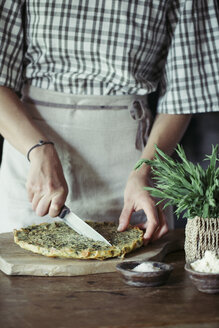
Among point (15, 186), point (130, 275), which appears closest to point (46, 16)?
point (15, 186)

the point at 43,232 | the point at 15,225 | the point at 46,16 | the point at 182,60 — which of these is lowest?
the point at 15,225

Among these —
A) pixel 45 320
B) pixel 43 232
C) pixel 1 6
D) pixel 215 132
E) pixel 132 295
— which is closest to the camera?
pixel 45 320

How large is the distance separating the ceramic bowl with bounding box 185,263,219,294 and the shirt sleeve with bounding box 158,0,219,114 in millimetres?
1004

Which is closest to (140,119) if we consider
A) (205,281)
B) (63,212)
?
(63,212)

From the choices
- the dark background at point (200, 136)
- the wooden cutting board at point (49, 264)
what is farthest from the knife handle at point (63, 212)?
the dark background at point (200, 136)

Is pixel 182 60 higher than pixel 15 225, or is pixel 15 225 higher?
pixel 182 60

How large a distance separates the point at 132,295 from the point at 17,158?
3.25 feet

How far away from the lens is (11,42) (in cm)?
209

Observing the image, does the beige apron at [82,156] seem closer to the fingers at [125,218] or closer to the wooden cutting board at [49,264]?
the fingers at [125,218]

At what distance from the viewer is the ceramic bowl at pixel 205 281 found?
1.29m

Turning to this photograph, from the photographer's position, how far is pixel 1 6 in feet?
6.72

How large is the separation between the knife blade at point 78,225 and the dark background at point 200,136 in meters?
1.36

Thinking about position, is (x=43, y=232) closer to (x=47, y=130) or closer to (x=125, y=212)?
(x=125, y=212)

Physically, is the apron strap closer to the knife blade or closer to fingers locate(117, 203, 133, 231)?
fingers locate(117, 203, 133, 231)
